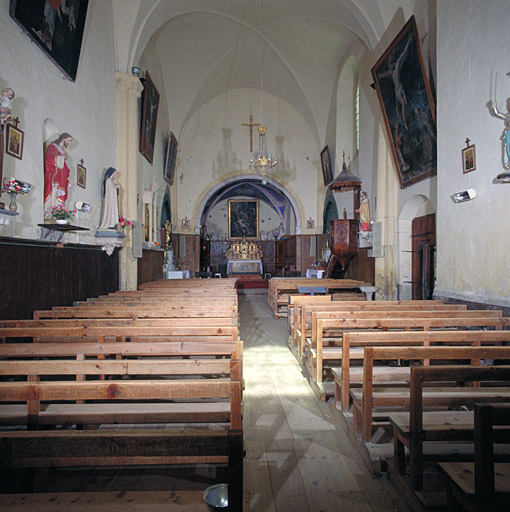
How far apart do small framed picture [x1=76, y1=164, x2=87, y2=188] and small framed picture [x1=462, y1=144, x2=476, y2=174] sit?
20.9ft

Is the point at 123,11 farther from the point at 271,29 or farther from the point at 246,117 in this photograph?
the point at 246,117

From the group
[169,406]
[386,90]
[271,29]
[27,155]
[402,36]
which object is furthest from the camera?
[271,29]

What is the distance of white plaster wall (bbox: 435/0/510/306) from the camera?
4.91 metres

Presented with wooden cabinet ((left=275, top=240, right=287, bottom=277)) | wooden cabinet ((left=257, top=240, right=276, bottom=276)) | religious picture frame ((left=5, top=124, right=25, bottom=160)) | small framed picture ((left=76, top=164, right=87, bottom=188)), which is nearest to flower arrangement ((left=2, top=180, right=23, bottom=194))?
religious picture frame ((left=5, top=124, right=25, bottom=160))

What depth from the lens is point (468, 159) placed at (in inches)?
→ 219

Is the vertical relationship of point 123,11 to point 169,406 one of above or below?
above

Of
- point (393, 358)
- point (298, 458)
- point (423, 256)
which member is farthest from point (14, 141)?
point (423, 256)

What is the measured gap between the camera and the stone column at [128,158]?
9023 mm

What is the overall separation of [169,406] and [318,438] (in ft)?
4.01

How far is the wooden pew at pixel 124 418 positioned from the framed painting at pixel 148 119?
8.91 metres

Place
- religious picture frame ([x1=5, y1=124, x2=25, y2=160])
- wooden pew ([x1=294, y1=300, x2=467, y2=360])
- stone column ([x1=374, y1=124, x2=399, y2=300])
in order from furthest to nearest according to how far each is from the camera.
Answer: stone column ([x1=374, y1=124, x2=399, y2=300]) → wooden pew ([x1=294, y1=300, x2=467, y2=360]) → religious picture frame ([x1=5, y1=124, x2=25, y2=160])

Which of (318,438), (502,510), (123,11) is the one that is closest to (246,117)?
(123,11)

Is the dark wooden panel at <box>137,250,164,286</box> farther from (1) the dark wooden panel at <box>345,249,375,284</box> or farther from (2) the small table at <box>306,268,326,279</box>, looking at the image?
(1) the dark wooden panel at <box>345,249,375,284</box>

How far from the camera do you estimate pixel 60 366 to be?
210 centimetres
